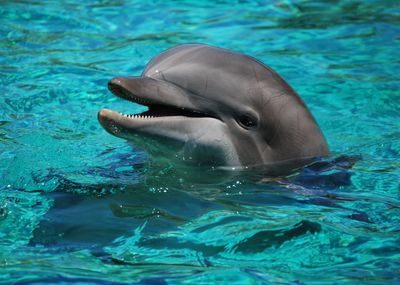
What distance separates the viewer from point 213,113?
5.47m

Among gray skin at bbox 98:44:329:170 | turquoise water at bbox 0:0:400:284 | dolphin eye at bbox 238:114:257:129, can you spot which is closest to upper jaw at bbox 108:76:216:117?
gray skin at bbox 98:44:329:170

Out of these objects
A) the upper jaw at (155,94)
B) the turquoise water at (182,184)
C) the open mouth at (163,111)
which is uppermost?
the upper jaw at (155,94)

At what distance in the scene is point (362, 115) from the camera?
27.2 feet

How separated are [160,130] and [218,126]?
437 mm

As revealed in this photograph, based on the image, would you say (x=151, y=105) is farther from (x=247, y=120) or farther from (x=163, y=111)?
(x=247, y=120)

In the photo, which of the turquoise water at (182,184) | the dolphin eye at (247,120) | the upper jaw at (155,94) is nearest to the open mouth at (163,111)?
the upper jaw at (155,94)

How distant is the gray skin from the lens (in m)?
5.23

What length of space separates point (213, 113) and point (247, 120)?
0.85ft

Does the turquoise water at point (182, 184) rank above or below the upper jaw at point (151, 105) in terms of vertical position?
below

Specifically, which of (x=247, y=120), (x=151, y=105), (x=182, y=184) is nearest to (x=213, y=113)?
(x=247, y=120)

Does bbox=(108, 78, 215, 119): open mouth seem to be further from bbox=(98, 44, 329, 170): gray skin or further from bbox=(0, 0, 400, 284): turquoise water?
bbox=(0, 0, 400, 284): turquoise water

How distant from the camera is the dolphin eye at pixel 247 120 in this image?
5543mm

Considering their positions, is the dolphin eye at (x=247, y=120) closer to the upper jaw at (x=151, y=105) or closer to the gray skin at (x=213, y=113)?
the gray skin at (x=213, y=113)

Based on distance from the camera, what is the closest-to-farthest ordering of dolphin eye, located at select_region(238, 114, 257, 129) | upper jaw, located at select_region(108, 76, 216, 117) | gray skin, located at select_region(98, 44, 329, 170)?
upper jaw, located at select_region(108, 76, 216, 117), gray skin, located at select_region(98, 44, 329, 170), dolphin eye, located at select_region(238, 114, 257, 129)
